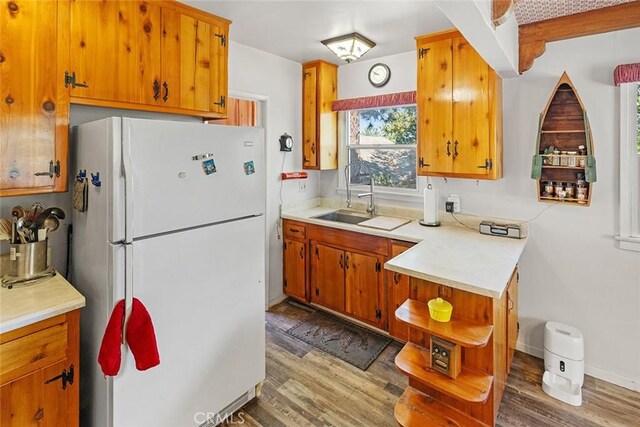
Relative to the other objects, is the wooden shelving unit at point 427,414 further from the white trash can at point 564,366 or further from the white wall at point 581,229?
the white wall at point 581,229

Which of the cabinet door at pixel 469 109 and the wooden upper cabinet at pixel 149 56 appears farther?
the cabinet door at pixel 469 109

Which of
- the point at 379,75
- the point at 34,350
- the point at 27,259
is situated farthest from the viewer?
the point at 379,75

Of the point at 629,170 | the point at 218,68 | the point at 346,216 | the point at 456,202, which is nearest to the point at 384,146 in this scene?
the point at 346,216

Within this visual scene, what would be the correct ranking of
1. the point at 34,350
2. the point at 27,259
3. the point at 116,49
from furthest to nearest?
1. the point at 116,49
2. the point at 27,259
3. the point at 34,350

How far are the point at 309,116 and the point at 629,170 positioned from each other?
259cm

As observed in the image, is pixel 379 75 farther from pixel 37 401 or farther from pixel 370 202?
pixel 37 401

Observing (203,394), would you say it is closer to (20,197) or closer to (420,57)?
(20,197)

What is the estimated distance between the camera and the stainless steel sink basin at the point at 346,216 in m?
3.40

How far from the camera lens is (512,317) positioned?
7.68ft

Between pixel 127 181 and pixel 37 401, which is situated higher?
pixel 127 181

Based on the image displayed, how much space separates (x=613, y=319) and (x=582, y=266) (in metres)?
0.38

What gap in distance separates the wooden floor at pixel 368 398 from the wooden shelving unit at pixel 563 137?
1.25m

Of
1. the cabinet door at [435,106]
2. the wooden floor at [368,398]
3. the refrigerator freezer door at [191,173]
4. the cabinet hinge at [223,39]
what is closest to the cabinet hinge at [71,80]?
the refrigerator freezer door at [191,173]

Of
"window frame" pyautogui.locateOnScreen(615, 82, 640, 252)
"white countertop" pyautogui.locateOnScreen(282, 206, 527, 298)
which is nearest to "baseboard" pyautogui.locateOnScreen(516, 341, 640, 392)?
"window frame" pyautogui.locateOnScreen(615, 82, 640, 252)
